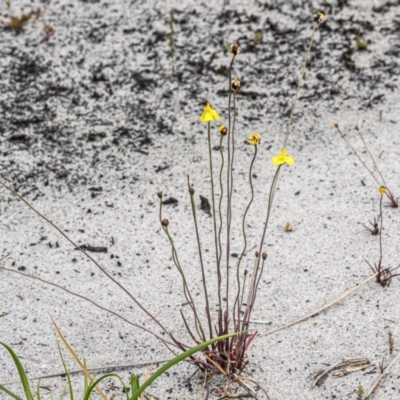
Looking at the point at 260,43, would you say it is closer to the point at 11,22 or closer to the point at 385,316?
the point at 11,22

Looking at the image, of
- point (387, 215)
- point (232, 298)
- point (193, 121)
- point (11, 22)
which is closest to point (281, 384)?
point (232, 298)

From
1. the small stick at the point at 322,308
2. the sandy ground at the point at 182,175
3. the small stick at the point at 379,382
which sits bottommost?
the small stick at the point at 379,382

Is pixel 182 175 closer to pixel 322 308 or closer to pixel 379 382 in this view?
pixel 322 308

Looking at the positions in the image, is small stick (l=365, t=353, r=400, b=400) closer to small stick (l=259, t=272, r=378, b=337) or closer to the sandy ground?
the sandy ground

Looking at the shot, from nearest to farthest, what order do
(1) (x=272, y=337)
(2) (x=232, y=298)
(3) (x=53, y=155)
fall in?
(1) (x=272, y=337) → (2) (x=232, y=298) → (3) (x=53, y=155)

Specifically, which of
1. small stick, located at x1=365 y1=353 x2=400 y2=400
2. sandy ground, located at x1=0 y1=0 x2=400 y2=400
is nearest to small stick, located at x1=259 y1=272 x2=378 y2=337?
sandy ground, located at x1=0 y1=0 x2=400 y2=400

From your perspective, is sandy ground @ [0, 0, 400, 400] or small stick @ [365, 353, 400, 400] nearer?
small stick @ [365, 353, 400, 400]

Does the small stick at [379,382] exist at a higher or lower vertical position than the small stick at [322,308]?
lower

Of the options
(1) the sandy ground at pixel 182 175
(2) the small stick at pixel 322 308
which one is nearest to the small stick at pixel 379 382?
(1) the sandy ground at pixel 182 175

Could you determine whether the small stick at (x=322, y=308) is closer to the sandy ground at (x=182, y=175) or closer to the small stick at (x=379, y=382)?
the sandy ground at (x=182, y=175)
